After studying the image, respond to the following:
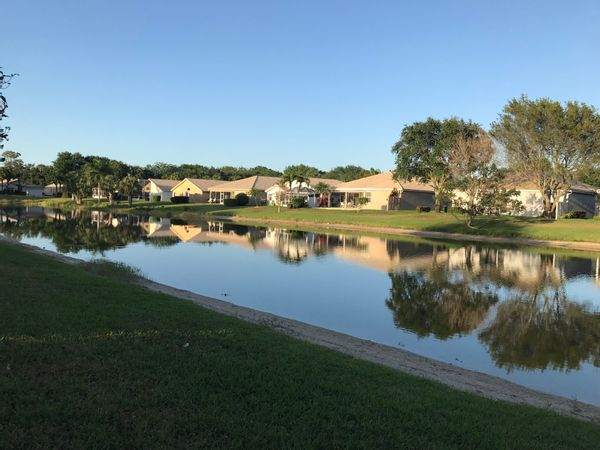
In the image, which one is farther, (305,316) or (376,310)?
(376,310)

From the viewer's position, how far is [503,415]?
19.6 feet

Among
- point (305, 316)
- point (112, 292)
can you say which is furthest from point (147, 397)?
point (305, 316)

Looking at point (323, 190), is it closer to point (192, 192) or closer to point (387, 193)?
point (387, 193)

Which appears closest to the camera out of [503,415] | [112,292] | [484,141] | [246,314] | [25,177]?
[503,415]

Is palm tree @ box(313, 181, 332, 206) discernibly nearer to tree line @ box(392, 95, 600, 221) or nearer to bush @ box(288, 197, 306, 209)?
bush @ box(288, 197, 306, 209)

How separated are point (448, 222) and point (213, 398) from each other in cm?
4687

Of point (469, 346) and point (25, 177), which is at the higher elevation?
point (25, 177)

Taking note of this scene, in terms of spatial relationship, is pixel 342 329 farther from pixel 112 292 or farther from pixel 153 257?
pixel 153 257

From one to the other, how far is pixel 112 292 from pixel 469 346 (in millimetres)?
8402

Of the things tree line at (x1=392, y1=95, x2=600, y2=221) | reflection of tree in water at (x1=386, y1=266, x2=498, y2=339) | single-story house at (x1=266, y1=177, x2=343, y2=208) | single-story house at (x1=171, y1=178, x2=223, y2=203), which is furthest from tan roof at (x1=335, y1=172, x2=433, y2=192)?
reflection of tree in water at (x1=386, y1=266, x2=498, y2=339)

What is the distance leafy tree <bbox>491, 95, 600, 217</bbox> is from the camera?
46.1m

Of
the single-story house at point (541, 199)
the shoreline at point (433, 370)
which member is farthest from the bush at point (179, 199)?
the shoreline at point (433, 370)

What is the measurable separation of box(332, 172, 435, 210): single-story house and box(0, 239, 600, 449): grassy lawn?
59624mm

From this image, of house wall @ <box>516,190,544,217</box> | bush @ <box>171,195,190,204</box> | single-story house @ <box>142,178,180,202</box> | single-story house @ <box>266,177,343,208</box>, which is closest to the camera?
house wall @ <box>516,190,544,217</box>
